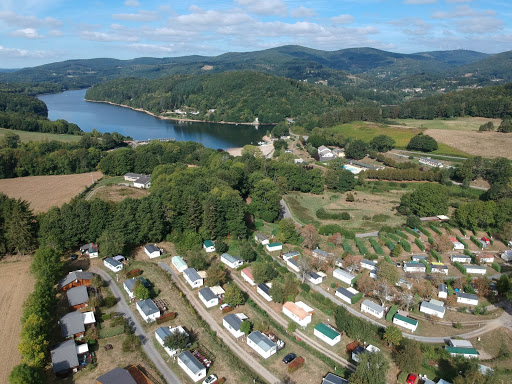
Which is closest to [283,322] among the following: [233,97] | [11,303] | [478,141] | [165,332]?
[165,332]

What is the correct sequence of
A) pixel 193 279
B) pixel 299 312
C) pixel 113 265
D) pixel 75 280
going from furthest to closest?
pixel 113 265 < pixel 193 279 < pixel 75 280 < pixel 299 312

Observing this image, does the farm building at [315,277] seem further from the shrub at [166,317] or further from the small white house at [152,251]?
the small white house at [152,251]

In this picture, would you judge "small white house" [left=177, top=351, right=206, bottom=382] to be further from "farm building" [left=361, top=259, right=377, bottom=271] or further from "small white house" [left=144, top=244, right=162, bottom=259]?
"farm building" [left=361, top=259, right=377, bottom=271]

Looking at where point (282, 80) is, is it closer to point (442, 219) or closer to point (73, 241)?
point (442, 219)

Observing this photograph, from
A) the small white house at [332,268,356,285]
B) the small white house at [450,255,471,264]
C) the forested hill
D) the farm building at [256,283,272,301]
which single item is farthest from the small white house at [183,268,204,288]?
the forested hill

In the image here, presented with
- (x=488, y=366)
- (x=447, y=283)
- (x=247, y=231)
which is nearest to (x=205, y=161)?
(x=247, y=231)

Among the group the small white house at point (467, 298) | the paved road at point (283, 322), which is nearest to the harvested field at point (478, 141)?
the small white house at point (467, 298)

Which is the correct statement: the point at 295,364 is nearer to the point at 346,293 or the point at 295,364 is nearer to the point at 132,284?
the point at 346,293

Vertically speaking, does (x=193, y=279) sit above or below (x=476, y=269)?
above
